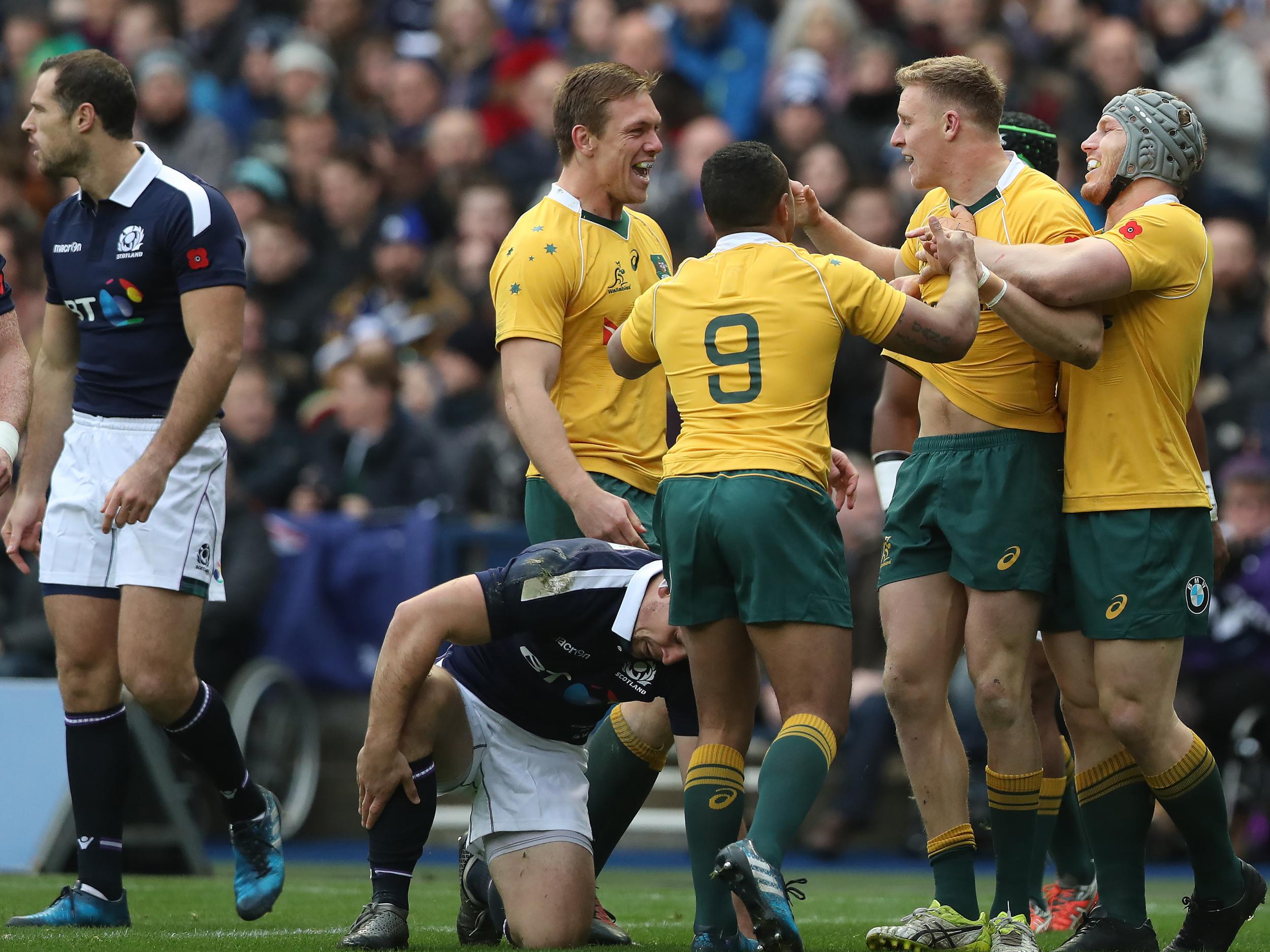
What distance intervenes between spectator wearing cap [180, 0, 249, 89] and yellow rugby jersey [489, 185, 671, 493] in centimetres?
1050

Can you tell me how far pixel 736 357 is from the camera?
16.5 ft

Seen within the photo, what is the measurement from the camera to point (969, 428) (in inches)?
214

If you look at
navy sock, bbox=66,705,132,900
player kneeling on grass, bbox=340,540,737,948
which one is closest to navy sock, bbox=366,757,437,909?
player kneeling on grass, bbox=340,540,737,948

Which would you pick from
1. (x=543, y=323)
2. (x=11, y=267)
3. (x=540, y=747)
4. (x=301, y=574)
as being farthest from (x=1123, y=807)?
(x=11, y=267)

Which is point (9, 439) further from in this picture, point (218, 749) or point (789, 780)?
point (789, 780)

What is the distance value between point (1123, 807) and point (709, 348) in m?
1.86

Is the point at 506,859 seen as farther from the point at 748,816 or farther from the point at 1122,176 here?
the point at 748,816

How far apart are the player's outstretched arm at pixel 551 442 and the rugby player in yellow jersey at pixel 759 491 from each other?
421 mm

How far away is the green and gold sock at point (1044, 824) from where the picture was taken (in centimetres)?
608

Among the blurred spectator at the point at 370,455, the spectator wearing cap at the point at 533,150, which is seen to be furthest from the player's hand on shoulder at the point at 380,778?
the spectator wearing cap at the point at 533,150

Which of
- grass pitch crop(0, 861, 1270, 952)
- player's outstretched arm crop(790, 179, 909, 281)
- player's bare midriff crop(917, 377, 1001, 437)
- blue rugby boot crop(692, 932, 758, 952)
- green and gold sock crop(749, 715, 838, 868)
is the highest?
player's outstretched arm crop(790, 179, 909, 281)

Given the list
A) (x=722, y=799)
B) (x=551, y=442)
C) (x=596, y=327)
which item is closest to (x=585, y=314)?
(x=596, y=327)

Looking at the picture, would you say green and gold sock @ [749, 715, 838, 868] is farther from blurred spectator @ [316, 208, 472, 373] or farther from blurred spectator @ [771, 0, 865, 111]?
blurred spectator @ [771, 0, 865, 111]

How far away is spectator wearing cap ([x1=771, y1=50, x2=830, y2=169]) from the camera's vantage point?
39.6 ft
